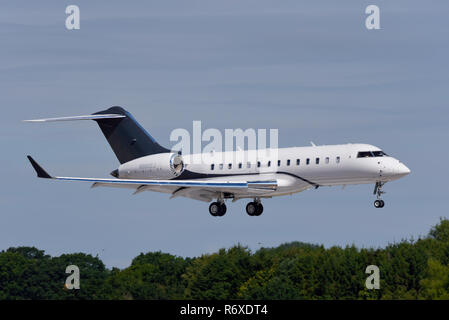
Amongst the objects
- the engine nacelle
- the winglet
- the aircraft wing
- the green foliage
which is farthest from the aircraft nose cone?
the green foliage

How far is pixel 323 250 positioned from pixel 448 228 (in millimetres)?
36331

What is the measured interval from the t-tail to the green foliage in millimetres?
38767

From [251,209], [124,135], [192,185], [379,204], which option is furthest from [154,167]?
[379,204]

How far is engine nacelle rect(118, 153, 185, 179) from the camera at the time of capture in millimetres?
68688

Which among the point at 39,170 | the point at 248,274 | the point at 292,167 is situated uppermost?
the point at 292,167

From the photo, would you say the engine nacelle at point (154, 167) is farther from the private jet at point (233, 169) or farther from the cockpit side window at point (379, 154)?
the cockpit side window at point (379, 154)

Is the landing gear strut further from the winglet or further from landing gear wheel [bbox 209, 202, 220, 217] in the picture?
the winglet

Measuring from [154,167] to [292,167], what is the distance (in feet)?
37.4

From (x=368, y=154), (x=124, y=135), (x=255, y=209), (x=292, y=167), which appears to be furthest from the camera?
(x=124, y=135)

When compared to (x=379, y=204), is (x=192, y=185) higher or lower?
higher

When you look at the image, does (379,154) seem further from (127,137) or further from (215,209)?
(127,137)

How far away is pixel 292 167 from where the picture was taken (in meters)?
62.4

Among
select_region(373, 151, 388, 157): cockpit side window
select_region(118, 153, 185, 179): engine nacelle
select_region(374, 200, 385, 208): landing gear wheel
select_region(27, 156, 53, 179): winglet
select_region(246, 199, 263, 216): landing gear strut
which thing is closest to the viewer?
select_region(27, 156, 53, 179): winglet

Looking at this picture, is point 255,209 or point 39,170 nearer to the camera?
point 39,170
